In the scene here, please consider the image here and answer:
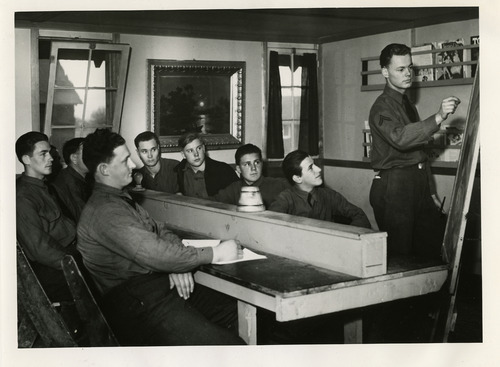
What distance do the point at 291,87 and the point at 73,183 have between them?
286 cm

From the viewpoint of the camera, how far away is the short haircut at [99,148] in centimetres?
260

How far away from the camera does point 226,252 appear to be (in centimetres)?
255

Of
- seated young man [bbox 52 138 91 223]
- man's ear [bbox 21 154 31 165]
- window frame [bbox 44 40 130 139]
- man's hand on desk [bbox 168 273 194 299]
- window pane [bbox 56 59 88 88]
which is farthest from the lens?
window pane [bbox 56 59 88 88]

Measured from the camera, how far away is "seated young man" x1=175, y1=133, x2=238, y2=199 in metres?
4.64

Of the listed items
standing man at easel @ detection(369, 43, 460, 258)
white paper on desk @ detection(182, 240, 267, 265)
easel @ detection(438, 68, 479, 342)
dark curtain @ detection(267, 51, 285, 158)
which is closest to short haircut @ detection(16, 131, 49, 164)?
white paper on desk @ detection(182, 240, 267, 265)

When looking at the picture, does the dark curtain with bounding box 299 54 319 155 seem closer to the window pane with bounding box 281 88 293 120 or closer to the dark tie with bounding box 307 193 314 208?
the window pane with bounding box 281 88 293 120

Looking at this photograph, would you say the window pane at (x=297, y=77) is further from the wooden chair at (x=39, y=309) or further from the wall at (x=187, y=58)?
the wooden chair at (x=39, y=309)

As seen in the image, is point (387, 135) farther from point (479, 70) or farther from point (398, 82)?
point (479, 70)

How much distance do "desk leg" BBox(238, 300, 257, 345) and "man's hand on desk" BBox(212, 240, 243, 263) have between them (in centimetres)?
22

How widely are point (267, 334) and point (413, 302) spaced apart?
0.74 m

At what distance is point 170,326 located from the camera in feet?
7.94

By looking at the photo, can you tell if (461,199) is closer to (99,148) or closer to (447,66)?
(99,148)

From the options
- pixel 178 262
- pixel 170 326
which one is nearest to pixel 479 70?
pixel 178 262

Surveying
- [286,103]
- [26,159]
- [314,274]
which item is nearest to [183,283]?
[314,274]
